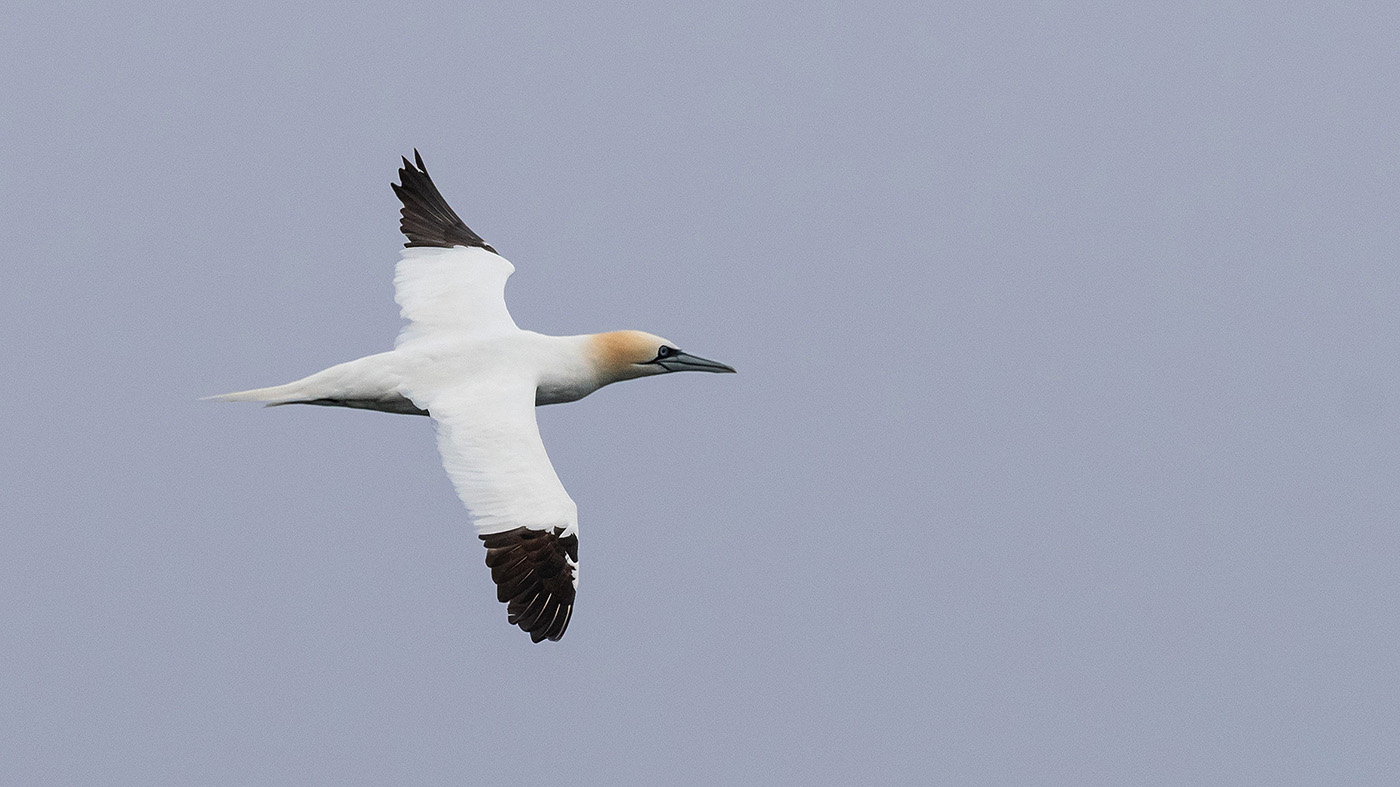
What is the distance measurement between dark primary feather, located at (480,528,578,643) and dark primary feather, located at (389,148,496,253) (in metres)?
4.38

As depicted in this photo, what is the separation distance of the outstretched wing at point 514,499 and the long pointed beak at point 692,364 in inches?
70.5

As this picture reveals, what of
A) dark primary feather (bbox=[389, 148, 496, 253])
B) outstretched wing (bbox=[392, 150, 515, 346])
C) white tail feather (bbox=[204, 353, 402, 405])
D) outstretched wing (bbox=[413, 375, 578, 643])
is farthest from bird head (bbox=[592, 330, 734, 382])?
dark primary feather (bbox=[389, 148, 496, 253])

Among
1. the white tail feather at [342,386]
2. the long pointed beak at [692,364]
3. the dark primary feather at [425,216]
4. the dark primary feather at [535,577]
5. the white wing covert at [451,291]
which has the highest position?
the dark primary feather at [425,216]

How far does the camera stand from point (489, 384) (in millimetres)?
12711

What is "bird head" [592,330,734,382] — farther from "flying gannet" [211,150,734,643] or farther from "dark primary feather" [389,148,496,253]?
"dark primary feather" [389,148,496,253]

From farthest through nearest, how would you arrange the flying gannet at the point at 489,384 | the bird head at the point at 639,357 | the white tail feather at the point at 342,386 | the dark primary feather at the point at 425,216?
the dark primary feather at the point at 425,216 → the bird head at the point at 639,357 → the white tail feather at the point at 342,386 → the flying gannet at the point at 489,384

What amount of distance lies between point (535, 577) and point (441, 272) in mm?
4142

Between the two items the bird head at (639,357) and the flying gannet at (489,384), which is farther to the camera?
the bird head at (639,357)

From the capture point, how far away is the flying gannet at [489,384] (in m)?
11.4

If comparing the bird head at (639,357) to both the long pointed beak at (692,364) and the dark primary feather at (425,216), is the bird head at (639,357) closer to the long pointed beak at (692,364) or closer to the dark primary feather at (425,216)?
the long pointed beak at (692,364)

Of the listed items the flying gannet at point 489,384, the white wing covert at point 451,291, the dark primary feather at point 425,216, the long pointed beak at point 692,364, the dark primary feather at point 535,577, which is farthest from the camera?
the dark primary feather at point 425,216

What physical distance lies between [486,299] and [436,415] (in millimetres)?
2039

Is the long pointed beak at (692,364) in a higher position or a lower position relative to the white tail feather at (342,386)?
higher

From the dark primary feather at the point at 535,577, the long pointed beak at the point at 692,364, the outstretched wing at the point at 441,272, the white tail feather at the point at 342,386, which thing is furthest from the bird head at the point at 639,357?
the dark primary feather at the point at 535,577
